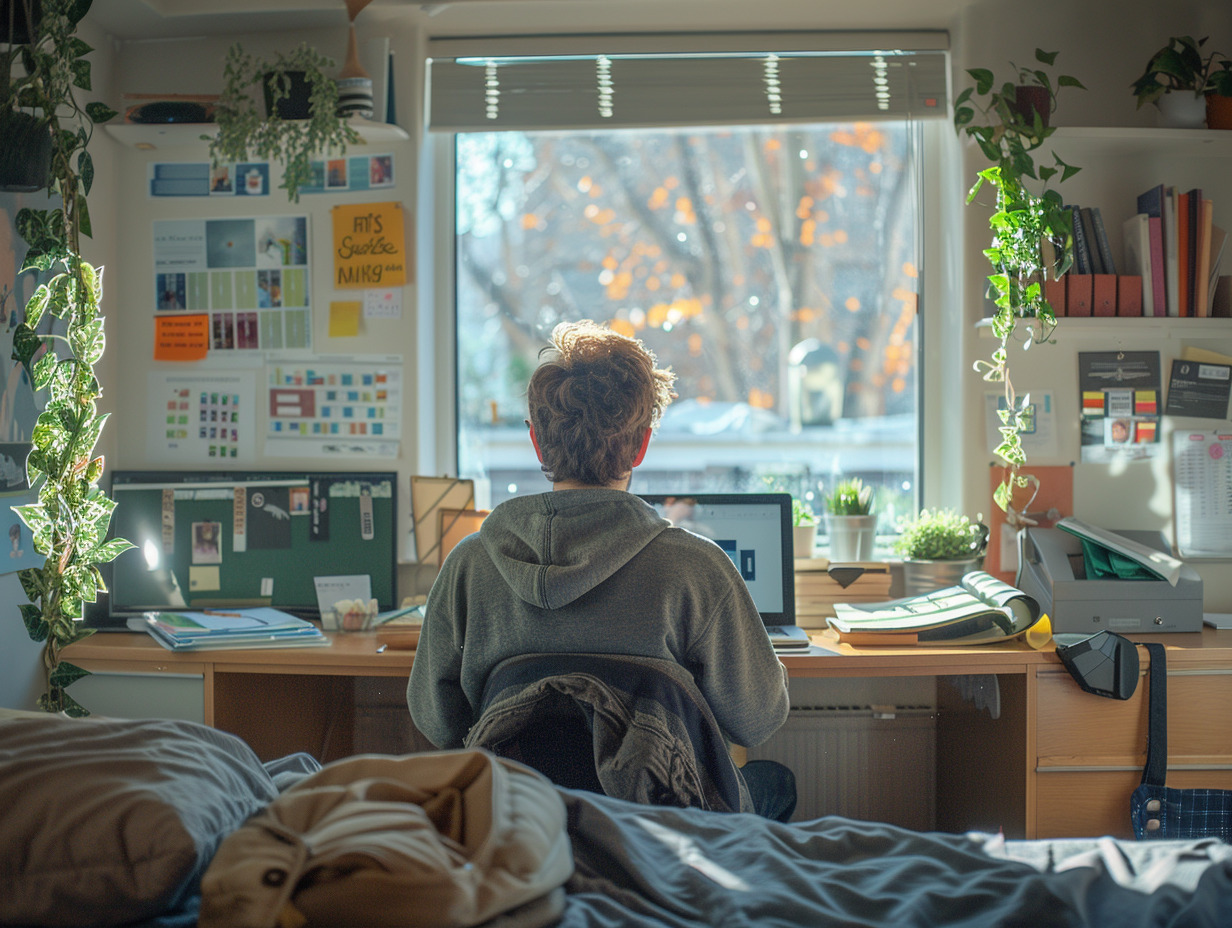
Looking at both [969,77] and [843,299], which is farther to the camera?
[843,299]

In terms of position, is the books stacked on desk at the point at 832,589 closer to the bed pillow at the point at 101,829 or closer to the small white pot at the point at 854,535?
the small white pot at the point at 854,535

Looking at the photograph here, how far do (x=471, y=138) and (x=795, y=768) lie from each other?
6.12 feet

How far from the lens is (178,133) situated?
7.39 ft

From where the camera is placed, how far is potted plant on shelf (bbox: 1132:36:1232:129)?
2229 mm

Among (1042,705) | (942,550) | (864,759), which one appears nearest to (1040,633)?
(1042,705)

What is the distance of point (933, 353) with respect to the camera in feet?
8.18

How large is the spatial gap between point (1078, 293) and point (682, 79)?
1.11 m

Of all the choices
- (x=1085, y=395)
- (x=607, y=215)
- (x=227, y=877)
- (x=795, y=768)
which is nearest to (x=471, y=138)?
(x=607, y=215)

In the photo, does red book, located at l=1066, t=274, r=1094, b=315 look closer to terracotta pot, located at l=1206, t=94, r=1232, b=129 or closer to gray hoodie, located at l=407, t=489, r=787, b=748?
terracotta pot, located at l=1206, t=94, r=1232, b=129

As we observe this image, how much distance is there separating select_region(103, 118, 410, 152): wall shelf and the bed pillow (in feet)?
5.84

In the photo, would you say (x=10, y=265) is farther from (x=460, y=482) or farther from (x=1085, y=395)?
(x=1085, y=395)

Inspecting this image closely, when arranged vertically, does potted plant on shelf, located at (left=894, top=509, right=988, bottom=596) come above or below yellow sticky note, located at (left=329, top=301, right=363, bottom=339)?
below

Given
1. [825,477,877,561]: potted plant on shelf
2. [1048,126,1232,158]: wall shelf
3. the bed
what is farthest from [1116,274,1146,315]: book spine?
the bed

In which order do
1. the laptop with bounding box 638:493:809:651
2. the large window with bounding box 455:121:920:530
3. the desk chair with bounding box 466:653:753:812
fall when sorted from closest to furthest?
the desk chair with bounding box 466:653:753:812 < the laptop with bounding box 638:493:809:651 < the large window with bounding box 455:121:920:530
